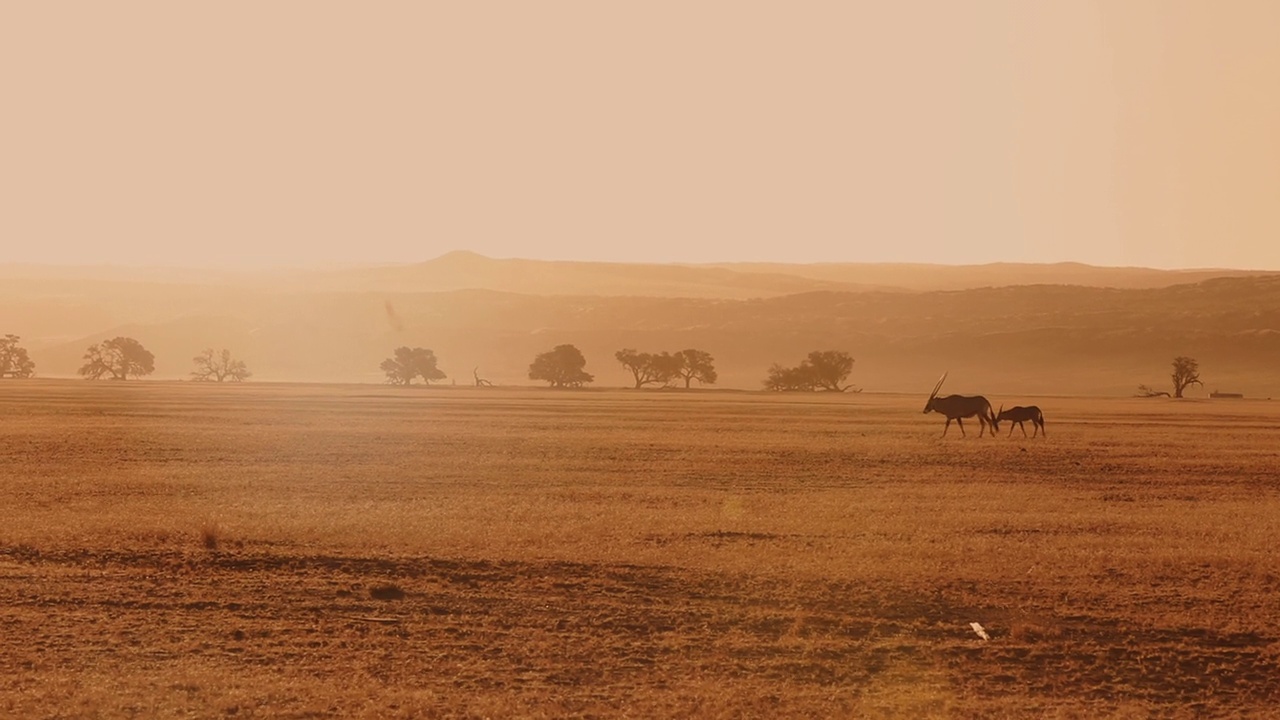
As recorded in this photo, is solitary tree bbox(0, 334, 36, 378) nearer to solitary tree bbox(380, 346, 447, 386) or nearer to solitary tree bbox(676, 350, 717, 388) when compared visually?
solitary tree bbox(380, 346, 447, 386)

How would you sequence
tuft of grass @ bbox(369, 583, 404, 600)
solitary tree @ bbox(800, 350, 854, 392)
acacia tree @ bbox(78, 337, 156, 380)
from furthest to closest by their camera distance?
acacia tree @ bbox(78, 337, 156, 380)
solitary tree @ bbox(800, 350, 854, 392)
tuft of grass @ bbox(369, 583, 404, 600)

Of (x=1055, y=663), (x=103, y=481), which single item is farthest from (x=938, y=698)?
(x=103, y=481)

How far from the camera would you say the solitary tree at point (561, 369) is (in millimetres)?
97375

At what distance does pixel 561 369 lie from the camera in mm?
97562

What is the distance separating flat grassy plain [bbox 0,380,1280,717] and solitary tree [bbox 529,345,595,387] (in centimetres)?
6775

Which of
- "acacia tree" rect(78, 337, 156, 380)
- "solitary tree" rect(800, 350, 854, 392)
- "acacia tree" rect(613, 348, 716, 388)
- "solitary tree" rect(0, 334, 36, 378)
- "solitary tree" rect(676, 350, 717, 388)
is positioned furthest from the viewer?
"acacia tree" rect(78, 337, 156, 380)

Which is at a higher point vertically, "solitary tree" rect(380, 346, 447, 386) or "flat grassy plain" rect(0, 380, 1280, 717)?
"solitary tree" rect(380, 346, 447, 386)

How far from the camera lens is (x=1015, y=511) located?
69.6ft

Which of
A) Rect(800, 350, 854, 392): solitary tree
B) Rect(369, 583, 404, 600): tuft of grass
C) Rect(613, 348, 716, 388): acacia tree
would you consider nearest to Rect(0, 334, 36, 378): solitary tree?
Rect(613, 348, 716, 388): acacia tree

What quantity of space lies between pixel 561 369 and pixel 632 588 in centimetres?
8347

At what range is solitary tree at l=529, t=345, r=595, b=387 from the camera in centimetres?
9738

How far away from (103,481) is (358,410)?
31.8 meters

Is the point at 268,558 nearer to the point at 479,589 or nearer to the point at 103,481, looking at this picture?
the point at 479,589

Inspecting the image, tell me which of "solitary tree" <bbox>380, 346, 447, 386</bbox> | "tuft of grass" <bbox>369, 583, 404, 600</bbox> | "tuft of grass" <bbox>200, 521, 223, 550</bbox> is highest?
"solitary tree" <bbox>380, 346, 447, 386</bbox>
